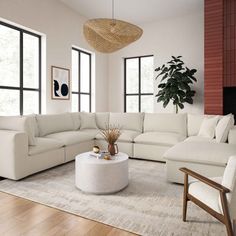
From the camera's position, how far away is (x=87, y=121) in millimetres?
5277

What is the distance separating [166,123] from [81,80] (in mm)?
2847

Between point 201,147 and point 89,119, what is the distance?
9.75ft

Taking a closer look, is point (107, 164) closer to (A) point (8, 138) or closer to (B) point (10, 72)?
(A) point (8, 138)

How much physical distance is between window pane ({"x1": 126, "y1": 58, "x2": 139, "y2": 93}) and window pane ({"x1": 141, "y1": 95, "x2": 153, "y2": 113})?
0.36 m

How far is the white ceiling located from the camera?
5.20m

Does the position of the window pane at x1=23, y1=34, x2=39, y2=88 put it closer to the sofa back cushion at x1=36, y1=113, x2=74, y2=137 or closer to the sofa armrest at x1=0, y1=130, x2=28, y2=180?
the sofa back cushion at x1=36, y1=113, x2=74, y2=137

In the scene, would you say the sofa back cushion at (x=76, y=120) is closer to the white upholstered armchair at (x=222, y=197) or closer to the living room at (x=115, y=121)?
the living room at (x=115, y=121)

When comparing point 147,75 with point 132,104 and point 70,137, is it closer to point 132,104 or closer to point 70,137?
point 132,104

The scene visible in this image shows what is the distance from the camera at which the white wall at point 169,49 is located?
5754 millimetres

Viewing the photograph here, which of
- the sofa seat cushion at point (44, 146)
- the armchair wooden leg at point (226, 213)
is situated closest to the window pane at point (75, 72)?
the sofa seat cushion at point (44, 146)

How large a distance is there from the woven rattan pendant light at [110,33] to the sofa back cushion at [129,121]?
1802 mm

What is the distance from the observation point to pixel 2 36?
164 inches

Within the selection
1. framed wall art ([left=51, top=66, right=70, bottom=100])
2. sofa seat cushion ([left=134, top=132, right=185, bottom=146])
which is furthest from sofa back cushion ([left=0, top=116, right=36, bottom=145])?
sofa seat cushion ([left=134, top=132, right=185, bottom=146])

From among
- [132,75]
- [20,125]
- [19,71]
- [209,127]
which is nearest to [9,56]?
[19,71]
